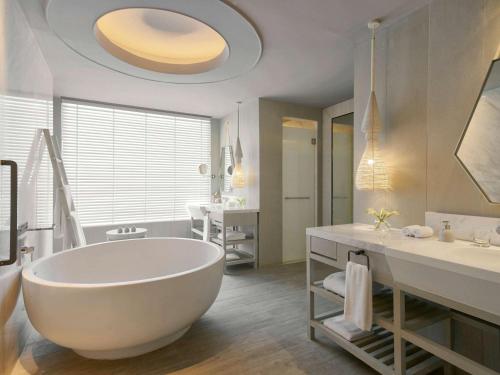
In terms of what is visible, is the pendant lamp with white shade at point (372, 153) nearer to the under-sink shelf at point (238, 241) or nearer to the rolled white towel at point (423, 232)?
the rolled white towel at point (423, 232)

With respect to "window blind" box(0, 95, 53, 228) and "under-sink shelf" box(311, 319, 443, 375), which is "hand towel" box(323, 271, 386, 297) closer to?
"under-sink shelf" box(311, 319, 443, 375)

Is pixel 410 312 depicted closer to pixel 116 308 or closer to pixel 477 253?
pixel 477 253

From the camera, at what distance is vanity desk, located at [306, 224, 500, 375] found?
4.18ft

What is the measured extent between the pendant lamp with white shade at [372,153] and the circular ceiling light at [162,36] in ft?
3.37

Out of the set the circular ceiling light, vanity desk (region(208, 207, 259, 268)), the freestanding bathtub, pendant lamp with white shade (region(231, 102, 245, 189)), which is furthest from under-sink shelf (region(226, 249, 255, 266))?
the circular ceiling light

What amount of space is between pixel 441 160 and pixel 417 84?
1.83ft

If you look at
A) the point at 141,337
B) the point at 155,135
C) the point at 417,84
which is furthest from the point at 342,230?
the point at 155,135

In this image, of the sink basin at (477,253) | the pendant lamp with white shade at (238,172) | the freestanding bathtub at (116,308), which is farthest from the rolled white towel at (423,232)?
the pendant lamp with white shade at (238,172)

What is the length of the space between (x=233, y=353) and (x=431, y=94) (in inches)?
87.0

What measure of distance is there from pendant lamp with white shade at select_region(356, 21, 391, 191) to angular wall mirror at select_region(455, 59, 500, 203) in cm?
50

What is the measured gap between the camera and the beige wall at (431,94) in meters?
1.55

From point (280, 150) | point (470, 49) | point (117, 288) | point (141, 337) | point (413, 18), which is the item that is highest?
point (413, 18)

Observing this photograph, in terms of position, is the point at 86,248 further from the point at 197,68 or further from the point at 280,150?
the point at 280,150

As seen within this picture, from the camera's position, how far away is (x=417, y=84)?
1.85 meters
